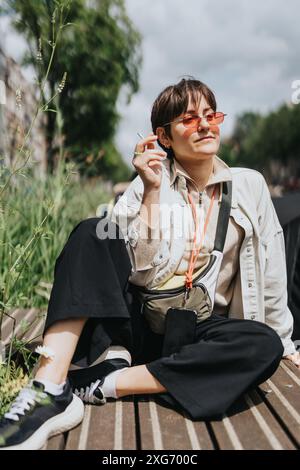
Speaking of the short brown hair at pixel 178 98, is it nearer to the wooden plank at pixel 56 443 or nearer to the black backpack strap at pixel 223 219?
the black backpack strap at pixel 223 219

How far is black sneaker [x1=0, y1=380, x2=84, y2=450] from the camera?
1.56 m

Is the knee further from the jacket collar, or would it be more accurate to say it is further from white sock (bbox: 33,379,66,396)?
white sock (bbox: 33,379,66,396)

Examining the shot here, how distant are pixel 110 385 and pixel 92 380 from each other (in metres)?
0.07

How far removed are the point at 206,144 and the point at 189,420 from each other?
1028mm

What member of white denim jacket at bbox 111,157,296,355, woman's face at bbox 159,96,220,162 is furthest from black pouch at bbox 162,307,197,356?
woman's face at bbox 159,96,220,162

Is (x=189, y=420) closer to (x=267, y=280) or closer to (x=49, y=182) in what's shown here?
(x=267, y=280)

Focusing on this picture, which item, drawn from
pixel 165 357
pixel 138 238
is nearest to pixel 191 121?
pixel 138 238

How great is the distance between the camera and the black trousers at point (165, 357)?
179 cm

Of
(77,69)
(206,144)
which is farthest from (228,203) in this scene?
(77,69)

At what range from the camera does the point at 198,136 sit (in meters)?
2.05

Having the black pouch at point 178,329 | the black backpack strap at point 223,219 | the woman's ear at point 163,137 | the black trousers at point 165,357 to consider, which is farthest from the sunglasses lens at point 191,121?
the black pouch at point 178,329

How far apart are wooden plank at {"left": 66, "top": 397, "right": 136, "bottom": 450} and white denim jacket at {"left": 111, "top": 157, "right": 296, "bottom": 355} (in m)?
0.45

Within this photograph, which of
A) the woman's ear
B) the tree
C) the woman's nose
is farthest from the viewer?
the tree

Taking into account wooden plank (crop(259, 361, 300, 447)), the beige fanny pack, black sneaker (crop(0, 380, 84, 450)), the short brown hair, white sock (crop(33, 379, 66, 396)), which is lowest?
wooden plank (crop(259, 361, 300, 447))
